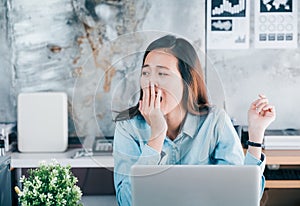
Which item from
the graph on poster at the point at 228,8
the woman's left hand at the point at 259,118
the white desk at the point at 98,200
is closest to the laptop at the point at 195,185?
the woman's left hand at the point at 259,118

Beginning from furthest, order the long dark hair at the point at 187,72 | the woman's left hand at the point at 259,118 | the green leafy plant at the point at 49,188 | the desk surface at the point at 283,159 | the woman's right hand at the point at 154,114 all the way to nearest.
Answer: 1. the desk surface at the point at 283,159
2. the woman's left hand at the point at 259,118
3. the long dark hair at the point at 187,72
4. the woman's right hand at the point at 154,114
5. the green leafy plant at the point at 49,188

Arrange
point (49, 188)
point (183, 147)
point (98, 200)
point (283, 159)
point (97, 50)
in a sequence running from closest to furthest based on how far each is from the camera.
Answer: point (49, 188)
point (183, 147)
point (283, 159)
point (98, 200)
point (97, 50)

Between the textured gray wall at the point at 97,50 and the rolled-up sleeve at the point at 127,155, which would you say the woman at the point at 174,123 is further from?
the textured gray wall at the point at 97,50

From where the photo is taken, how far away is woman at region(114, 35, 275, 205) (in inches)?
66.4

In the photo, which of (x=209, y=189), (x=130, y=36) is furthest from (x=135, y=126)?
(x=130, y=36)

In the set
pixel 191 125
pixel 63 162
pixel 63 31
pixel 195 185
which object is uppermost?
pixel 63 31

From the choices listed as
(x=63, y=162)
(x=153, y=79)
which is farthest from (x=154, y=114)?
(x=63, y=162)

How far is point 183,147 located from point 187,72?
0.26m

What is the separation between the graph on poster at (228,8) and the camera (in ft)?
12.1

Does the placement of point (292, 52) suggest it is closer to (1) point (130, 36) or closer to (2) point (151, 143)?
(1) point (130, 36)

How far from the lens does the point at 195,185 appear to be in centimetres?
163

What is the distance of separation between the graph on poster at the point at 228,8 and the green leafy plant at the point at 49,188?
2356 millimetres

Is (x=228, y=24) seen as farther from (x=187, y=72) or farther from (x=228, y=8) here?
(x=187, y=72)

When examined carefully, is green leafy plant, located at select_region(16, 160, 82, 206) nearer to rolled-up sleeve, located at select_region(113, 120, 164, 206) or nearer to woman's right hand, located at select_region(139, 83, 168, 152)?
rolled-up sleeve, located at select_region(113, 120, 164, 206)
